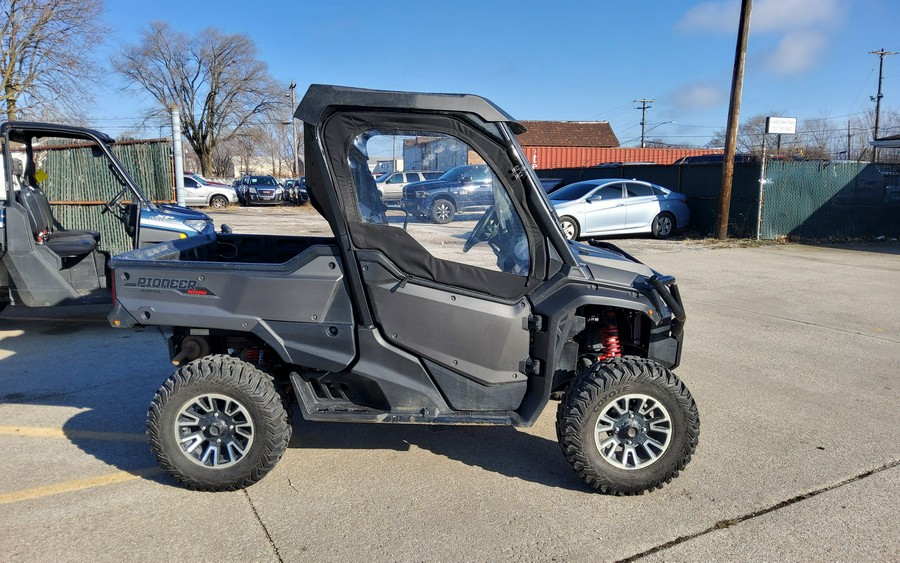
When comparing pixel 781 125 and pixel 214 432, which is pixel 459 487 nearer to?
pixel 214 432

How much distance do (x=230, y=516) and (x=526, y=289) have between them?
2.04 m

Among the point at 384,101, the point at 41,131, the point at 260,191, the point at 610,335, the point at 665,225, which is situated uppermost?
the point at 41,131

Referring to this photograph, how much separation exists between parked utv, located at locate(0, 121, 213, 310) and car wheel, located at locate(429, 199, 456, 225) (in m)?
4.84

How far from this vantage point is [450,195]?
3936 mm

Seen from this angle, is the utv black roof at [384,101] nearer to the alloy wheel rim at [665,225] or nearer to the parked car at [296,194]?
the alloy wheel rim at [665,225]

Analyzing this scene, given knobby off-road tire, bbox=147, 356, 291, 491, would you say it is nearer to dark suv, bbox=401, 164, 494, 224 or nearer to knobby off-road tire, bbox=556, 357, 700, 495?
dark suv, bbox=401, 164, 494, 224

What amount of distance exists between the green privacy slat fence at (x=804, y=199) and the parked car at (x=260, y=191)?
19191mm

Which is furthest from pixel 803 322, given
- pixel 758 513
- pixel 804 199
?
pixel 804 199

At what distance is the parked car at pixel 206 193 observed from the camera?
28844 mm

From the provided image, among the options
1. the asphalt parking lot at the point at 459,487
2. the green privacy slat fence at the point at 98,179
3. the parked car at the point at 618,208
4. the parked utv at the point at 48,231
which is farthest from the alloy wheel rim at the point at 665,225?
the parked utv at the point at 48,231

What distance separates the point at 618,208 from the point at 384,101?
13.9 meters

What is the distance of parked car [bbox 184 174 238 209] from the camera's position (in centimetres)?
2884

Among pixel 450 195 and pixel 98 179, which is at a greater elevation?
pixel 98 179

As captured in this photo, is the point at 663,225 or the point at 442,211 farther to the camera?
the point at 663,225
